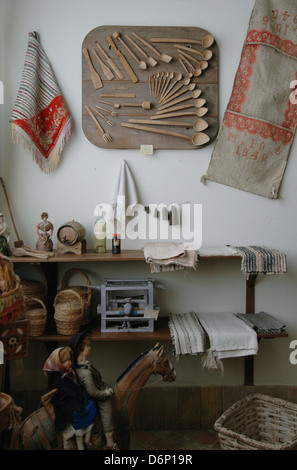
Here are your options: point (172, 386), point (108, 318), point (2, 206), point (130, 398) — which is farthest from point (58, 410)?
point (2, 206)

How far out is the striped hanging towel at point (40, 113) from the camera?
8.25 ft

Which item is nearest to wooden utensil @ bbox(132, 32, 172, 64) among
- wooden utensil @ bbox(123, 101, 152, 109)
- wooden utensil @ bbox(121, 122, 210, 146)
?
wooden utensil @ bbox(123, 101, 152, 109)

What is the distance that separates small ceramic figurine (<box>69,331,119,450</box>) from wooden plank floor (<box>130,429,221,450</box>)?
25.9 inches


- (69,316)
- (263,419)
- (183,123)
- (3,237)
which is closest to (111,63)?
(183,123)

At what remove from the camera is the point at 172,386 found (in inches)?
107

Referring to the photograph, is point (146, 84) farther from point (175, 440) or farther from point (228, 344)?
point (175, 440)

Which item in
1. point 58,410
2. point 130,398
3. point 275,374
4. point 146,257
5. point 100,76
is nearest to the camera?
point 58,410

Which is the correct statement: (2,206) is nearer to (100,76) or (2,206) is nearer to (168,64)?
(100,76)

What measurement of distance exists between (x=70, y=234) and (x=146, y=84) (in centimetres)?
116

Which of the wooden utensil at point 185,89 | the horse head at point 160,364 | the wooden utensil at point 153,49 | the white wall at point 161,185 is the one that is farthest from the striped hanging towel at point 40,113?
the horse head at point 160,364

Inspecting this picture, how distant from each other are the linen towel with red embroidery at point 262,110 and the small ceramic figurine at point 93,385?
56.4 inches

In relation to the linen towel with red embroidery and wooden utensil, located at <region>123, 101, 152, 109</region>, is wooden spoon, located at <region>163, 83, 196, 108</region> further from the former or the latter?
the linen towel with red embroidery
